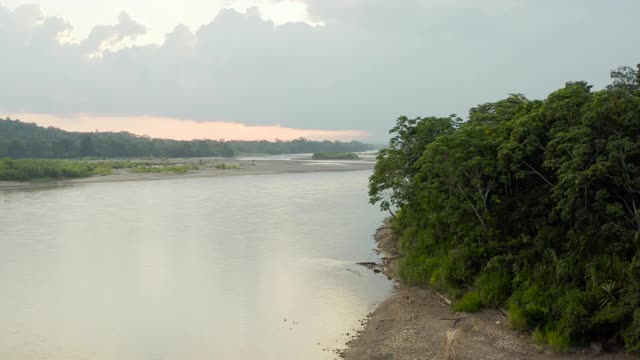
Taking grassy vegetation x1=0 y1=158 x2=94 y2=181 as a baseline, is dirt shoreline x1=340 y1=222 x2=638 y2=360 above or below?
below

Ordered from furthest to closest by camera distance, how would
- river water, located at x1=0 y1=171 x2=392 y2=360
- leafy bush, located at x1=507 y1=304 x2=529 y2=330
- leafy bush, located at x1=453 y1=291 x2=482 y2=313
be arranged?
river water, located at x1=0 y1=171 x2=392 y2=360
leafy bush, located at x1=453 y1=291 x2=482 y2=313
leafy bush, located at x1=507 y1=304 x2=529 y2=330

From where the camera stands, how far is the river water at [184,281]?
66.1 feet

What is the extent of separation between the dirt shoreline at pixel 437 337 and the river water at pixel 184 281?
114cm

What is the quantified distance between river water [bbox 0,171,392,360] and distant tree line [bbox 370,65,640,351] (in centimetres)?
513

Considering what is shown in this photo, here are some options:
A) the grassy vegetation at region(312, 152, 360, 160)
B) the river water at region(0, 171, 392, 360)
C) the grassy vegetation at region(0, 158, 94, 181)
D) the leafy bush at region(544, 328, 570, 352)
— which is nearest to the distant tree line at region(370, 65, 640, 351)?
the leafy bush at region(544, 328, 570, 352)

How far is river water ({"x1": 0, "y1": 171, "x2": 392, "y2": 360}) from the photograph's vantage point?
2016 centimetres

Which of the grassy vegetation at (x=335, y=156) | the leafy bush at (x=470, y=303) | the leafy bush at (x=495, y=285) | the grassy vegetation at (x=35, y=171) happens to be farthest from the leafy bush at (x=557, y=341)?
the grassy vegetation at (x=335, y=156)

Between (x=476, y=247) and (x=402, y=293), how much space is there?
14.7 ft

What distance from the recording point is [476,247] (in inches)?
848

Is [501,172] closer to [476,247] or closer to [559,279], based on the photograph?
[476,247]

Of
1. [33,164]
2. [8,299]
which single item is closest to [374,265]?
[8,299]

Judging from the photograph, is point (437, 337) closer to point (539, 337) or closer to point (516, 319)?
point (516, 319)

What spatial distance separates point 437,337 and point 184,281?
1507 centimetres

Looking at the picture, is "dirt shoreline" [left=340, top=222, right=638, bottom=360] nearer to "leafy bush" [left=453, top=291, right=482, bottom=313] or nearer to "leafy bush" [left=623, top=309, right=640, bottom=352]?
"leafy bush" [left=453, top=291, right=482, bottom=313]
